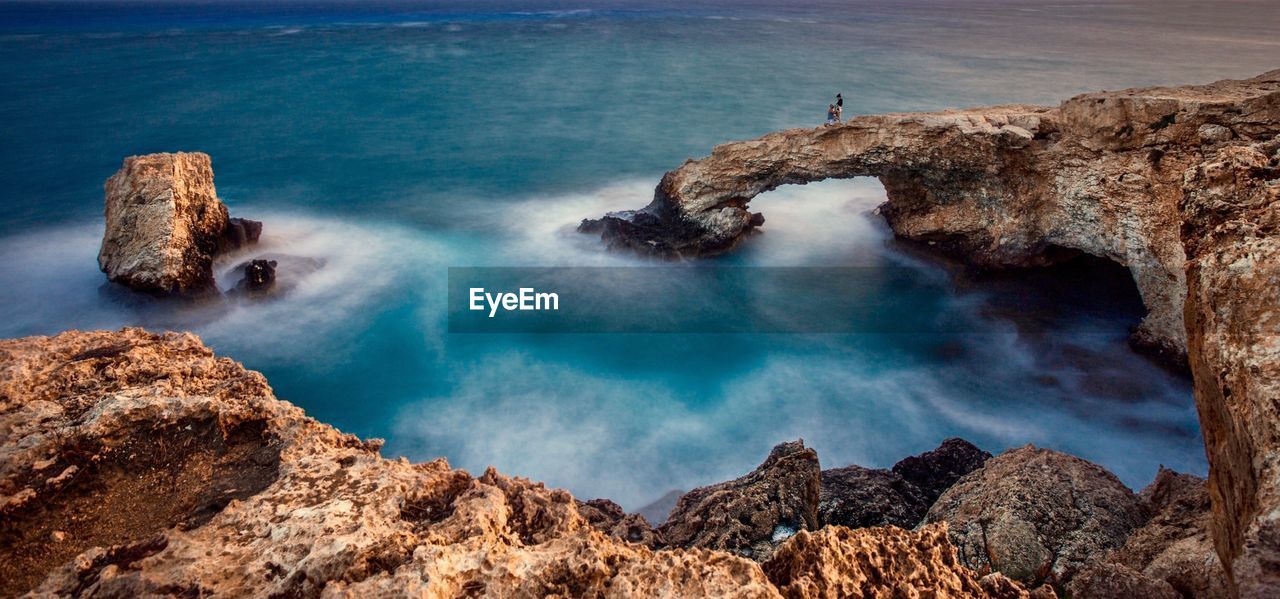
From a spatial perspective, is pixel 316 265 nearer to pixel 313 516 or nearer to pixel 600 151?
pixel 600 151

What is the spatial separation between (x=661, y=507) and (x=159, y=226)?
10.0 meters

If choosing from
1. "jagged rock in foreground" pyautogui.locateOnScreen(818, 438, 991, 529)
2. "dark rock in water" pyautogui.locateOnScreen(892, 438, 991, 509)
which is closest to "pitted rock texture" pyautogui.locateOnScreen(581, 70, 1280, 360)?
"dark rock in water" pyautogui.locateOnScreen(892, 438, 991, 509)

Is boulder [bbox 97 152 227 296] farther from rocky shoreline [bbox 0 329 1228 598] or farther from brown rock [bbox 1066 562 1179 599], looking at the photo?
brown rock [bbox 1066 562 1179 599]

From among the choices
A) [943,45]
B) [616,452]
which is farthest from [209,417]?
[943,45]

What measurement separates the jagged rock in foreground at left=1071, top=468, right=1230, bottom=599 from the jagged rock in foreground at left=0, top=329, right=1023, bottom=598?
147 centimetres

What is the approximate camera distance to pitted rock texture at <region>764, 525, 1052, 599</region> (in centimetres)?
359

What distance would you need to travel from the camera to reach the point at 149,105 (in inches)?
1060

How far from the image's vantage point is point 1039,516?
20.2ft

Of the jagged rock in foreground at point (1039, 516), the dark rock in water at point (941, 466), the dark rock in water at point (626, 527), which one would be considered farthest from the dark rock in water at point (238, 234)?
the jagged rock in foreground at point (1039, 516)

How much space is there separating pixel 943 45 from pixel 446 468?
4216cm

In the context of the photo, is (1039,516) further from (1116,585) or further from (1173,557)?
(1116,585)

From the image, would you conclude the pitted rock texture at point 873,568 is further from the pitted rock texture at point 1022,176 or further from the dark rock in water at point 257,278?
the dark rock in water at point 257,278

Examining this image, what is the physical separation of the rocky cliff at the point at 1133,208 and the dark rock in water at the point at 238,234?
7227 mm

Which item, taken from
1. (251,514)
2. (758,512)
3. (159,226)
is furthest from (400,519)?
(159,226)
